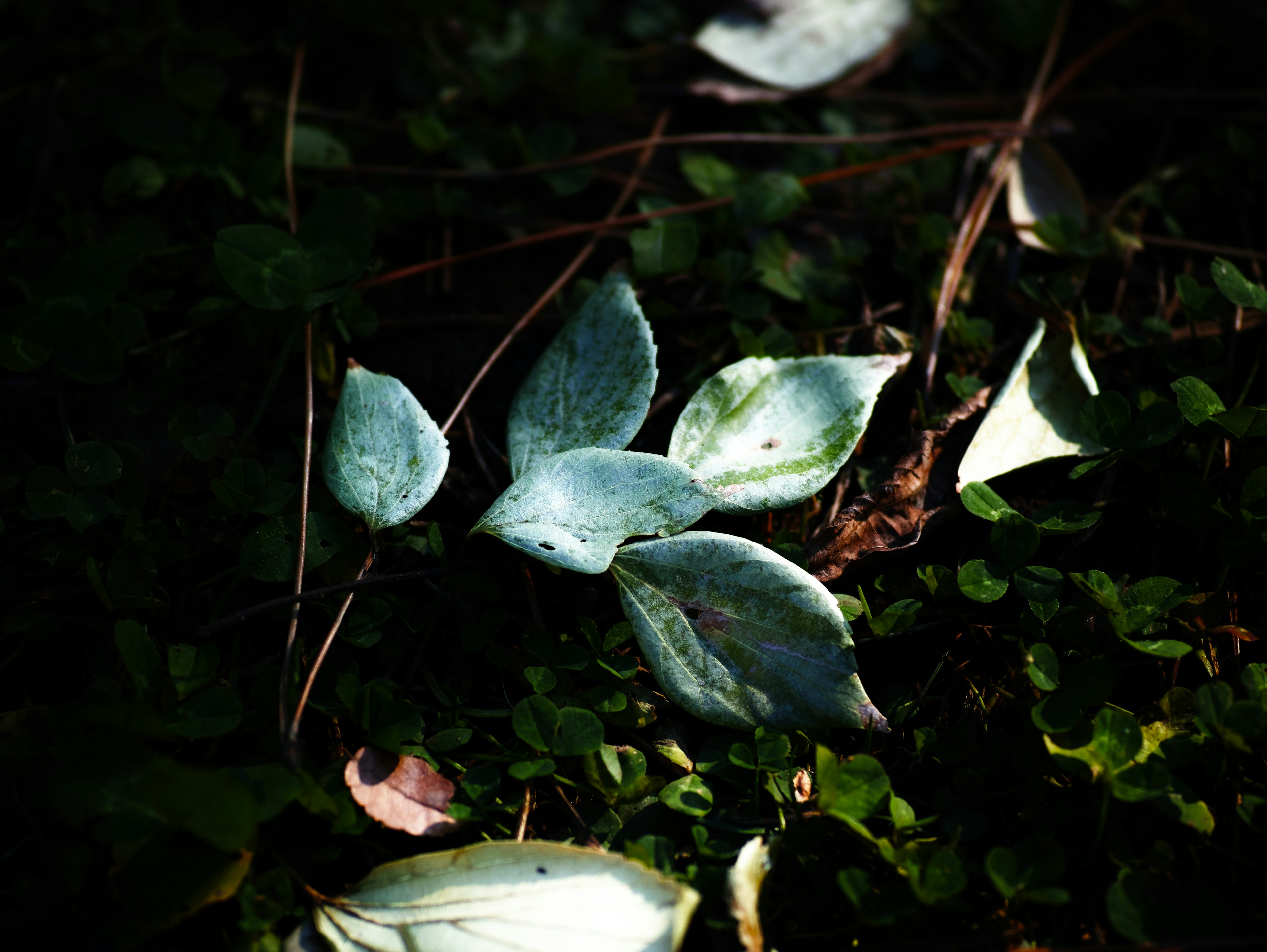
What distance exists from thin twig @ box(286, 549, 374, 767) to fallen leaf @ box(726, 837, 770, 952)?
0.52 metres

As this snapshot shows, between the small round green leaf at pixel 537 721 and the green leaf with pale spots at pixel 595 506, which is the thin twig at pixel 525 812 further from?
the green leaf with pale spots at pixel 595 506

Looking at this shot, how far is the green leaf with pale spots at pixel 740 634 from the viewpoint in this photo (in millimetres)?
969

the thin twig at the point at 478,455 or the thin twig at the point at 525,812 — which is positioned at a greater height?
the thin twig at the point at 478,455

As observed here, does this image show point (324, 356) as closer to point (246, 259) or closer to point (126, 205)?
point (246, 259)

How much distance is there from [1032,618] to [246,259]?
129 cm

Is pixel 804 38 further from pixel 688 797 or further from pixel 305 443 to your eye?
pixel 688 797

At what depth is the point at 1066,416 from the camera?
1255mm

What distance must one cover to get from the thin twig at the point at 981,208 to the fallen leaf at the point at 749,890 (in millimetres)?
787

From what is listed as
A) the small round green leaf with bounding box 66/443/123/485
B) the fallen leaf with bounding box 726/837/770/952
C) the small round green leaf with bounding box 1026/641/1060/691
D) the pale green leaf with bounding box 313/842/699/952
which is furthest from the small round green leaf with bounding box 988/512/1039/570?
the small round green leaf with bounding box 66/443/123/485

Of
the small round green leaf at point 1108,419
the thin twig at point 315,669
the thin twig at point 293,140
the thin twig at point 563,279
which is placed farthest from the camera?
the thin twig at point 293,140

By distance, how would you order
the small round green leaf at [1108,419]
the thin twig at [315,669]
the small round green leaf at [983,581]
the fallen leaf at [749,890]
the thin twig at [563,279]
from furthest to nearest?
the thin twig at [563,279] < the small round green leaf at [1108,419] < the small round green leaf at [983,581] < the thin twig at [315,669] < the fallen leaf at [749,890]

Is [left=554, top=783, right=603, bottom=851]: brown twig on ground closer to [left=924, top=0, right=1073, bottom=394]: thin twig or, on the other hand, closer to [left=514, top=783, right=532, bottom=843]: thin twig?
[left=514, top=783, right=532, bottom=843]: thin twig

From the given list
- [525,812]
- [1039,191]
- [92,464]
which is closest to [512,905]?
[525,812]

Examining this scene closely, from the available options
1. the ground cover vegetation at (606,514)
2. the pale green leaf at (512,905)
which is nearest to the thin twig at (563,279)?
the ground cover vegetation at (606,514)
